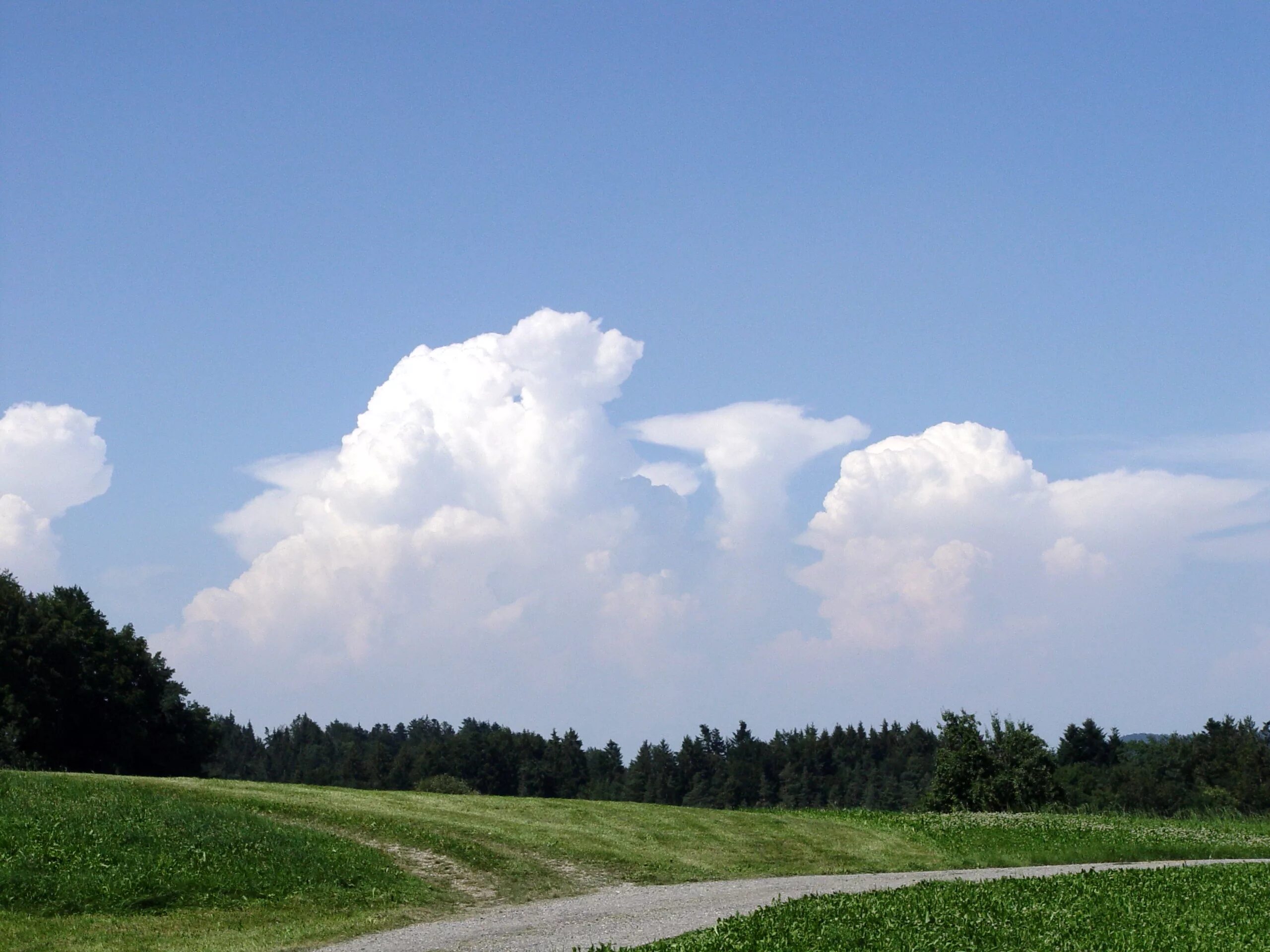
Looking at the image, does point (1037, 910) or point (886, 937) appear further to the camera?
point (1037, 910)

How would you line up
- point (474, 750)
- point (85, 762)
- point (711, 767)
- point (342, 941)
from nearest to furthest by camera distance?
point (342, 941) < point (85, 762) < point (474, 750) < point (711, 767)

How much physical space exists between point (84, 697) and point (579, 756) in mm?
88156

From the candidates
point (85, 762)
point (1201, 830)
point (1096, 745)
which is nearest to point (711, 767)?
point (1096, 745)

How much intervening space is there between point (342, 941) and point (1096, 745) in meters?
108

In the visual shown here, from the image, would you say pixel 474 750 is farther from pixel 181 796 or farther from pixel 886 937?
pixel 886 937

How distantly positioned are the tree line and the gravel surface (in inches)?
904

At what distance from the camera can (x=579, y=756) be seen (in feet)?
461

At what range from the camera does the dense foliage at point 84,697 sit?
55219 mm

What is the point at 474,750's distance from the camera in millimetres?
127000

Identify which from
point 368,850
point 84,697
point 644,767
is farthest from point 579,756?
point 368,850

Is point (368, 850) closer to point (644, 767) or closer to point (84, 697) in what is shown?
point (84, 697)

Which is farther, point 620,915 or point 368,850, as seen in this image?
point 368,850

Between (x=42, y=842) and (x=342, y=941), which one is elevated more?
(x=42, y=842)

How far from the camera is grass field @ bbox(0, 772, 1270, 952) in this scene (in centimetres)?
1825
